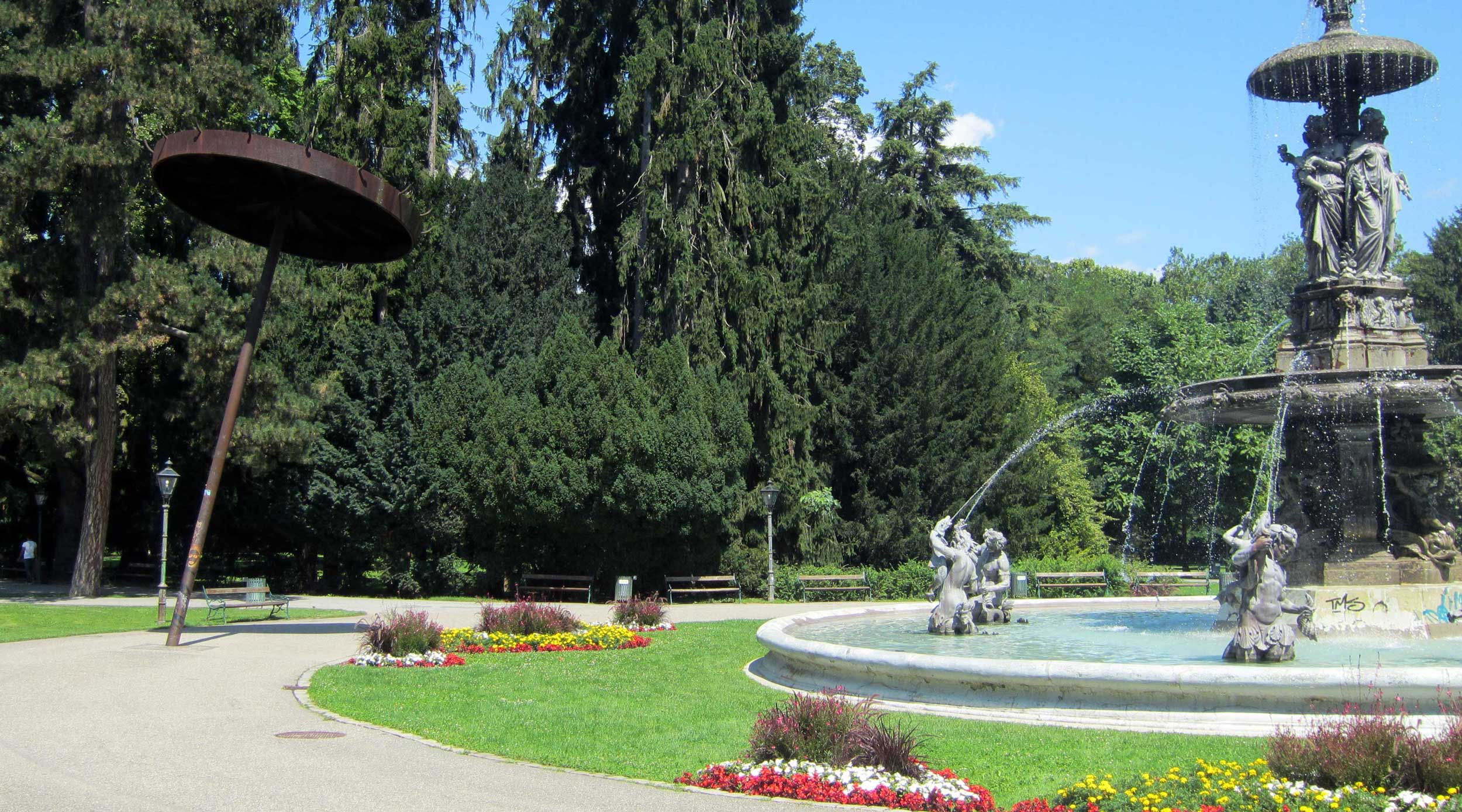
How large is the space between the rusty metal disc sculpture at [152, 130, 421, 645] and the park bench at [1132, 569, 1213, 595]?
2191 cm

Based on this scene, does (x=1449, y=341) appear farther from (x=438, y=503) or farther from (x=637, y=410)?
(x=438, y=503)

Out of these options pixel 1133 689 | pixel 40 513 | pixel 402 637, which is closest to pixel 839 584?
pixel 402 637

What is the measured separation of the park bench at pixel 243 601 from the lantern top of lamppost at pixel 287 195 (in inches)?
284

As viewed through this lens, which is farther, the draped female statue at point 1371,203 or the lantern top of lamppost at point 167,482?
the lantern top of lamppost at point 167,482

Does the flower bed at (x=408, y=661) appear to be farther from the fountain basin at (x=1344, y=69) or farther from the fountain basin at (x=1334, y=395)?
the fountain basin at (x=1344, y=69)

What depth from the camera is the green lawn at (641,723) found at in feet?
29.6

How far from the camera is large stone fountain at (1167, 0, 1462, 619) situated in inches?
571

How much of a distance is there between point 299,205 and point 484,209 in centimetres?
1606

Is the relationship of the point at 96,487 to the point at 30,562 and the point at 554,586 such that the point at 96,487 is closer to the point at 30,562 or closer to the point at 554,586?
the point at 30,562

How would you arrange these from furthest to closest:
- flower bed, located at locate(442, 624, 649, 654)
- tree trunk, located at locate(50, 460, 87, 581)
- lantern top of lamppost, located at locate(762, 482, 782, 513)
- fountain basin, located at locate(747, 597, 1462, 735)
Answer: tree trunk, located at locate(50, 460, 87, 581) → lantern top of lamppost, located at locate(762, 482, 782, 513) → flower bed, located at locate(442, 624, 649, 654) → fountain basin, located at locate(747, 597, 1462, 735)

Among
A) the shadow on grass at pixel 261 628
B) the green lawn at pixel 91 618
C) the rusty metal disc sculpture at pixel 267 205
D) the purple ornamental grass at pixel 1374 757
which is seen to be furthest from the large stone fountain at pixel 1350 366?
the green lawn at pixel 91 618

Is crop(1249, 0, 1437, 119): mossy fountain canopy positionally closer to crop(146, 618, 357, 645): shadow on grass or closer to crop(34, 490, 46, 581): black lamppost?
crop(146, 618, 357, 645): shadow on grass

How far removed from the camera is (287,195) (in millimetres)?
18484

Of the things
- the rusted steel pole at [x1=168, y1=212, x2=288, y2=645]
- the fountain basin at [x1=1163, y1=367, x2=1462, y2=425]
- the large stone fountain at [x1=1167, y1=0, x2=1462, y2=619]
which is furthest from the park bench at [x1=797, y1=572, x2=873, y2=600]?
the fountain basin at [x1=1163, y1=367, x2=1462, y2=425]
